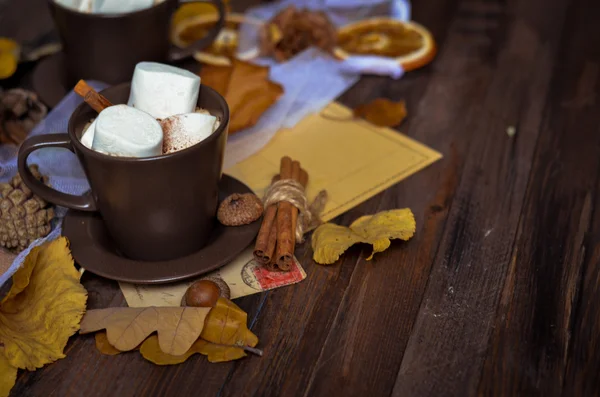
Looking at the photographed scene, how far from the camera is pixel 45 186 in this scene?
83 centimetres

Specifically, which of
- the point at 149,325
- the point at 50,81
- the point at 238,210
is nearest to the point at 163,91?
the point at 238,210

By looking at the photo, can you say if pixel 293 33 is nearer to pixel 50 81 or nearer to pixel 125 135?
pixel 50 81

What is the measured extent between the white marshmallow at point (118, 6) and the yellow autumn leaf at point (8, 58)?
256 mm

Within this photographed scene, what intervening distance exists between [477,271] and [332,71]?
53cm

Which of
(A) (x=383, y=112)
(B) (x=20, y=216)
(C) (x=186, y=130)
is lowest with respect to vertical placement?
(A) (x=383, y=112)

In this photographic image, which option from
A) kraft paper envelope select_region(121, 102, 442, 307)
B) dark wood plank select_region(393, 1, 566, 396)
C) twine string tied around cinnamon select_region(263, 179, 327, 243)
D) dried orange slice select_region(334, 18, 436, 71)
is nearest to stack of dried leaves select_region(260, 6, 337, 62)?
dried orange slice select_region(334, 18, 436, 71)

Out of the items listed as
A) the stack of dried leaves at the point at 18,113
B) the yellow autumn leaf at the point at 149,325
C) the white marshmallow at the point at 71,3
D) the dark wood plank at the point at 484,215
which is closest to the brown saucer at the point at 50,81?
the stack of dried leaves at the point at 18,113

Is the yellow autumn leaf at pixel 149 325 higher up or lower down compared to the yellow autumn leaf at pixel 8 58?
lower down

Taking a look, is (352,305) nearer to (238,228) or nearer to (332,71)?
(238,228)

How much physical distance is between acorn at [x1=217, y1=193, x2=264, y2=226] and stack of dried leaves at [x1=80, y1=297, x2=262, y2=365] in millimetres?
133

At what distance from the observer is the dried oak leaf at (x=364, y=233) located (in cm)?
85

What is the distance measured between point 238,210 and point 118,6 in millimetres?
388

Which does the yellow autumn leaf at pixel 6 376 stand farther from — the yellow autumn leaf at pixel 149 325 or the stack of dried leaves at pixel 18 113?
the stack of dried leaves at pixel 18 113

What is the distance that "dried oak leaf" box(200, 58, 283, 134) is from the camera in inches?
43.4
